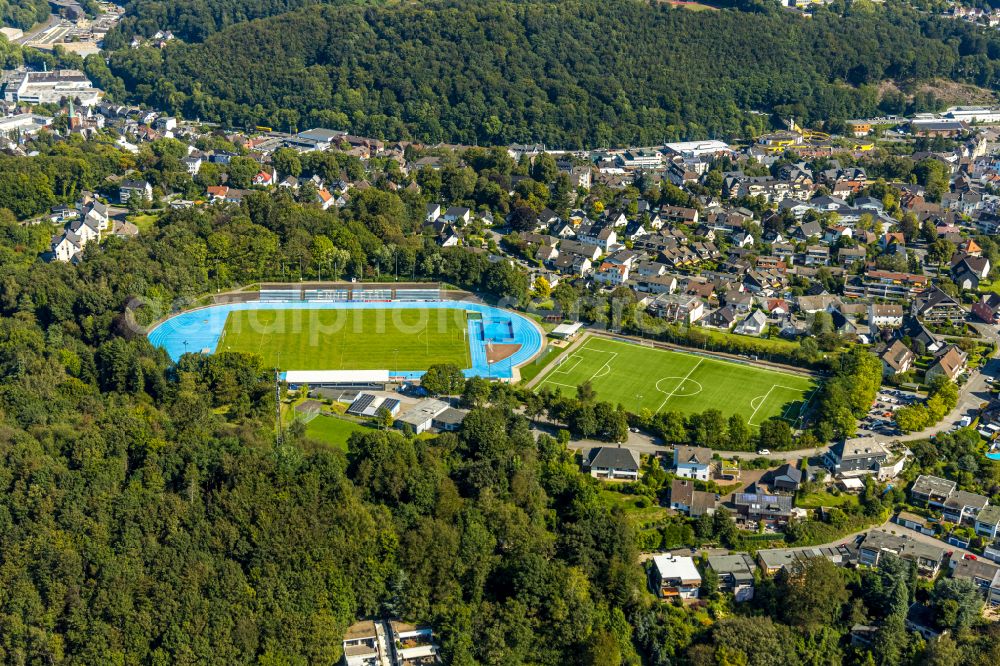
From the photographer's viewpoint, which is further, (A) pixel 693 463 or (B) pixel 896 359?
(B) pixel 896 359

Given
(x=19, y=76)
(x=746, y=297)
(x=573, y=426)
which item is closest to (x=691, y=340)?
(x=746, y=297)

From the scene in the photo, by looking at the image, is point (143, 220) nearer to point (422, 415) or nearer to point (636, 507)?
point (422, 415)

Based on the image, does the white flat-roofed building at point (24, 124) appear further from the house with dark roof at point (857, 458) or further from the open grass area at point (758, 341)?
the house with dark roof at point (857, 458)

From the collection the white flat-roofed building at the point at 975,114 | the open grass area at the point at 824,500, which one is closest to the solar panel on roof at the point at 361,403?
the open grass area at the point at 824,500

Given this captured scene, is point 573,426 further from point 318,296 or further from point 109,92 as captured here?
point 109,92

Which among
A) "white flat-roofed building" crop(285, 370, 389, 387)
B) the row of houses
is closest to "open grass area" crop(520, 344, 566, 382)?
"white flat-roofed building" crop(285, 370, 389, 387)

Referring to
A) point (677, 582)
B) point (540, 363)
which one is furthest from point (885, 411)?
point (677, 582)
